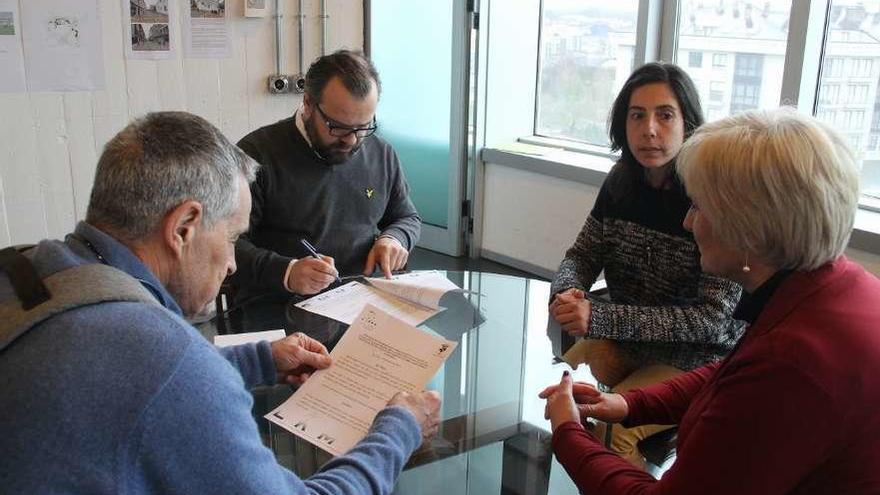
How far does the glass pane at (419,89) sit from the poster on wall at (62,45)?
1.58 m

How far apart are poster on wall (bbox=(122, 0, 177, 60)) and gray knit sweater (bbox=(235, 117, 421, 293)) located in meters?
1.57

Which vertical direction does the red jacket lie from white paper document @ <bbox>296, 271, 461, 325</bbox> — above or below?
above

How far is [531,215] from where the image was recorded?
4504 mm

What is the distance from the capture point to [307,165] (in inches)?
93.4

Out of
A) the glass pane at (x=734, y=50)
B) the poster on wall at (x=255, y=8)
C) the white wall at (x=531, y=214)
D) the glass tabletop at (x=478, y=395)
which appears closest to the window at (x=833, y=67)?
the glass pane at (x=734, y=50)

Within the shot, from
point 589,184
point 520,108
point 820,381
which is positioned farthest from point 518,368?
point 520,108

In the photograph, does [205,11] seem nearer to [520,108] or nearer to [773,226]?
[520,108]

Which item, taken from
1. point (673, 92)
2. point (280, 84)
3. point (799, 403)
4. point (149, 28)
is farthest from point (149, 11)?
Result: point (799, 403)

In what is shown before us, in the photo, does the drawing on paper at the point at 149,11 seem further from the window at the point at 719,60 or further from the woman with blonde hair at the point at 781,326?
the woman with blonde hair at the point at 781,326

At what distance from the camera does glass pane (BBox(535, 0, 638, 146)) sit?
4195mm

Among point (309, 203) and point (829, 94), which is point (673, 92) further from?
point (829, 94)

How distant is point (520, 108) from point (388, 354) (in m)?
3.51

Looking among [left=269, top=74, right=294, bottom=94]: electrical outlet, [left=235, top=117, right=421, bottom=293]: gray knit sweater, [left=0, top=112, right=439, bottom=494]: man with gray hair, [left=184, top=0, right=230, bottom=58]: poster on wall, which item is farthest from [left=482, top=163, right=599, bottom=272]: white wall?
[left=0, top=112, right=439, bottom=494]: man with gray hair

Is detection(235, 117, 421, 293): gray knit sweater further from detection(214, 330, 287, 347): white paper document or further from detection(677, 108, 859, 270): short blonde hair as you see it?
detection(677, 108, 859, 270): short blonde hair
